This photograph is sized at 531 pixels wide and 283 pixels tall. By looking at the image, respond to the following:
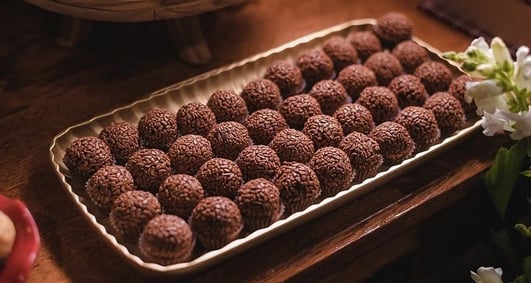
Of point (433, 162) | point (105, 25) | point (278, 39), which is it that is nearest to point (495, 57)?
point (433, 162)

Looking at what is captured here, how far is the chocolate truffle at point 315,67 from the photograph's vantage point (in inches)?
34.6

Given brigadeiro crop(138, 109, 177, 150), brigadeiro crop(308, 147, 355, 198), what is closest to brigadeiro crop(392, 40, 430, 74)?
brigadeiro crop(308, 147, 355, 198)

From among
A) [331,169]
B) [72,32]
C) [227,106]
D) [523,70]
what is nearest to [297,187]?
[331,169]

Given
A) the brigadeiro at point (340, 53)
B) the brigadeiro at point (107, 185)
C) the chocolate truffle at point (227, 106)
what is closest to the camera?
the brigadeiro at point (107, 185)

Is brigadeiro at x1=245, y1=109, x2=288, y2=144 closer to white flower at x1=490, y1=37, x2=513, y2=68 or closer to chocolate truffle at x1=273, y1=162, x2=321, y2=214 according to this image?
chocolate truffle at x1=273, y1=162, x2=321, y2=214

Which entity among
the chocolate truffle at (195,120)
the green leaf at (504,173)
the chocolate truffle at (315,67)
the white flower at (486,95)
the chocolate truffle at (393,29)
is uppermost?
the white flower at (486,95)

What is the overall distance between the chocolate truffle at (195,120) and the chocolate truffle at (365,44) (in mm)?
253

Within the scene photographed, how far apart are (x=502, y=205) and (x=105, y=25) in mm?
624

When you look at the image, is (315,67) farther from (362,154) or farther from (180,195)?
(180,195)

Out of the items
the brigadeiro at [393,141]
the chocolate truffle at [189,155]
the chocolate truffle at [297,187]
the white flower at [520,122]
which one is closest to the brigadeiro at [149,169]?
the chocolate truffle at [189,155]

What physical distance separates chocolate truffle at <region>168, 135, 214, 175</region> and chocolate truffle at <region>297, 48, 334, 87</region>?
0.20 meters

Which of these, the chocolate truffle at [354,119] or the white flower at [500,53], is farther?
the chocolate truffle at [354,119]

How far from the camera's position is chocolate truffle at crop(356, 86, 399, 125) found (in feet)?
2.69

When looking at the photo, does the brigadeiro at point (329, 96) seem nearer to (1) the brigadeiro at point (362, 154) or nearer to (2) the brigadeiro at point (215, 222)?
(1) the brigadeiro at point (362, 154)
